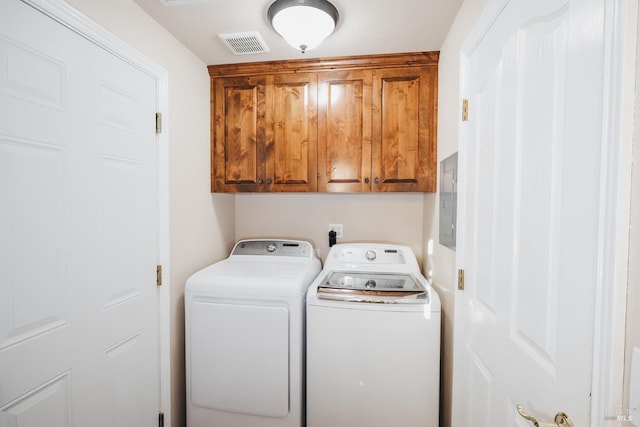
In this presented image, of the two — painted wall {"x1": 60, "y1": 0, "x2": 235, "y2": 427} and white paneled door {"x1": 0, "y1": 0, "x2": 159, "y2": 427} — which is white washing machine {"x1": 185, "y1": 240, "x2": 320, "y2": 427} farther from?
white paneled door {"x1": 0, "y1": 0, "x2": 159, "y2": 427}

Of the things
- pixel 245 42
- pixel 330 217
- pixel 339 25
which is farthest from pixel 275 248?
pixel 339 25

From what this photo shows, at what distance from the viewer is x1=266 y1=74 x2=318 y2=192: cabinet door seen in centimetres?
197

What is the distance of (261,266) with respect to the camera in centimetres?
196

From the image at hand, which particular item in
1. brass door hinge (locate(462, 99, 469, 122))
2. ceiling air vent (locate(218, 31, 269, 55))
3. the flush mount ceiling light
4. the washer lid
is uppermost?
ceiling air vent (locate(218, 31, 269, 55))

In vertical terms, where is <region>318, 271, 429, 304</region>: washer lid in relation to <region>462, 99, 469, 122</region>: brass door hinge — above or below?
below

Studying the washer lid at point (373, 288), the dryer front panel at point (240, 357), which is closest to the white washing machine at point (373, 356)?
the washer lid at point (373, 288)

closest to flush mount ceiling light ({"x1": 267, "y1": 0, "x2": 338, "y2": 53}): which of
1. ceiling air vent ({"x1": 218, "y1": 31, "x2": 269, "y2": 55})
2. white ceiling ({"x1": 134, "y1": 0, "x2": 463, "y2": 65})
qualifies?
white ceiling ({"x1": 134, "y1": 0, "x2": 463, "y2": 65})

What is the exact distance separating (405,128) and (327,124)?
510mm

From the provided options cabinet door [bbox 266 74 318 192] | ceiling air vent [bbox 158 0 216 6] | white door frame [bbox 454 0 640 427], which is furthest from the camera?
cabinet door [bbox 266 74 318 192]

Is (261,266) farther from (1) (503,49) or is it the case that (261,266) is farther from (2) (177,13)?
(1) (503,49)

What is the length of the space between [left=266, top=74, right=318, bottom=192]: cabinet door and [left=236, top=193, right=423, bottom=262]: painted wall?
1.13 ft

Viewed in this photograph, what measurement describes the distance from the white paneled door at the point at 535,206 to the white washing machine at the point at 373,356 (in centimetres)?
32

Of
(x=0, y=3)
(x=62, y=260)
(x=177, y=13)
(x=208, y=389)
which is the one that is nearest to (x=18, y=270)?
(x=62, y=260)

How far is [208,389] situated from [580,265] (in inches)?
70.8
